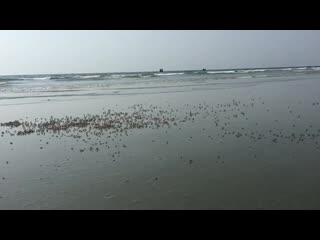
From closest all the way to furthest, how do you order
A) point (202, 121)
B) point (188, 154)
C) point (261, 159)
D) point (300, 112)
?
point (261, 159) < point (188, 154) < point (202, 121) < point (300, 112)

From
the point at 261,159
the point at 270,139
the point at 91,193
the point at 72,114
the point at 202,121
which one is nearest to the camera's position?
the point at 91,193

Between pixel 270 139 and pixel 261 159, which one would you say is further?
pixel 270 139

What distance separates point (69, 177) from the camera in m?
11.0

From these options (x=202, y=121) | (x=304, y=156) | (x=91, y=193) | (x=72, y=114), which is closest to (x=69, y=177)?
Result: (x=91, y=193)

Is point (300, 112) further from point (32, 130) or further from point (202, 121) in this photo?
point (32, 130)

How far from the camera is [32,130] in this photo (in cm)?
1852

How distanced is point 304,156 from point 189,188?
15.9 feet
